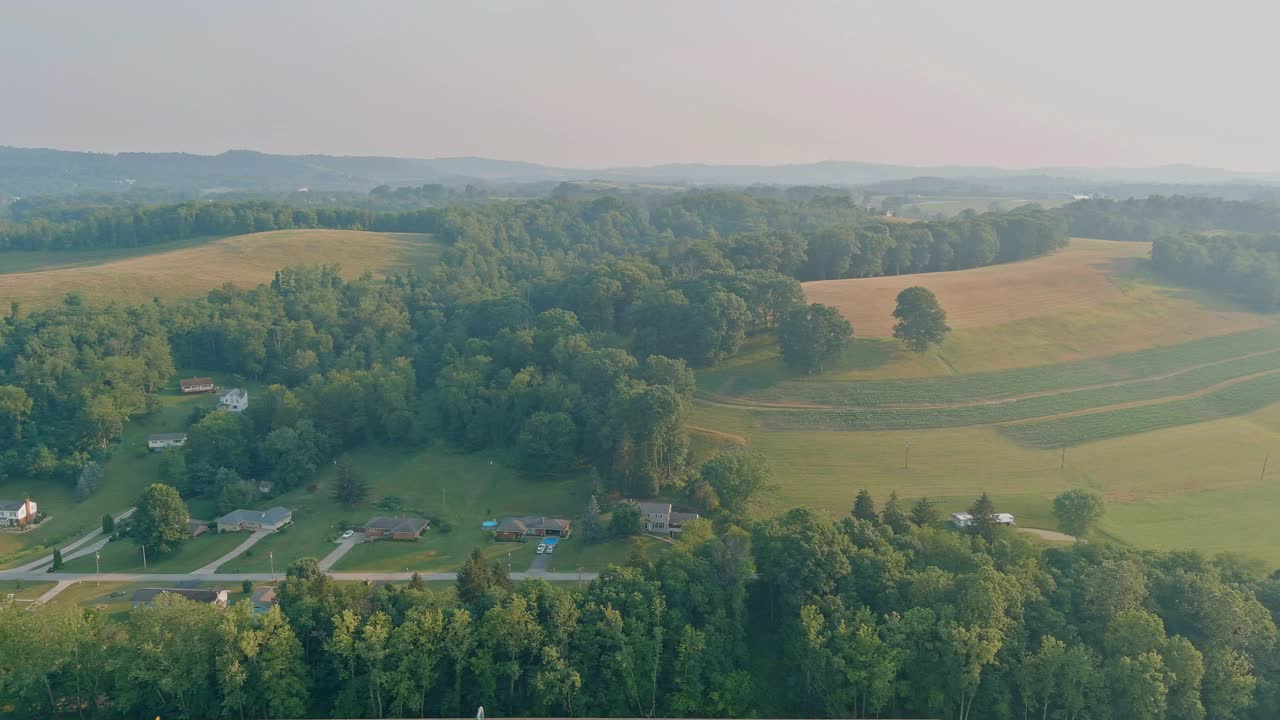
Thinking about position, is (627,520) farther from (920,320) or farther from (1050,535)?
(920,320)

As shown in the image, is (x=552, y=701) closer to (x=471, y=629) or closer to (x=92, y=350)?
(x=471, y=629)

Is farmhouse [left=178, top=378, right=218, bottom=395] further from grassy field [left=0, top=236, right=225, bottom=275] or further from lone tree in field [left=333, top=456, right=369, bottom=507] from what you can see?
grassy field [left=0, top=236, right=225, bottom=275]

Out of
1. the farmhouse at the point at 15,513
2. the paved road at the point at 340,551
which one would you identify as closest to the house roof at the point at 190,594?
the paved road at the point at 340,551

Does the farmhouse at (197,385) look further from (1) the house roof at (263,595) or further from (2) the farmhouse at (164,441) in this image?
(1) the house roof at (263,595)

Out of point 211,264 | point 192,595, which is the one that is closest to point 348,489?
point 192,595

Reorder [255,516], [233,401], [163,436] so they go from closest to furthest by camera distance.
A: [255,516], [163,436], [233,401]

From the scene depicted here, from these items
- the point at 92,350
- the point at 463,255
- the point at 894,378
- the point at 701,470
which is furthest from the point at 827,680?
the point at 463,255

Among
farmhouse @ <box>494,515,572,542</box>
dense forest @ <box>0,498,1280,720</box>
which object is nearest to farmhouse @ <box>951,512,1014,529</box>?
dense forest @ <box>0,498,1280,720</box>
